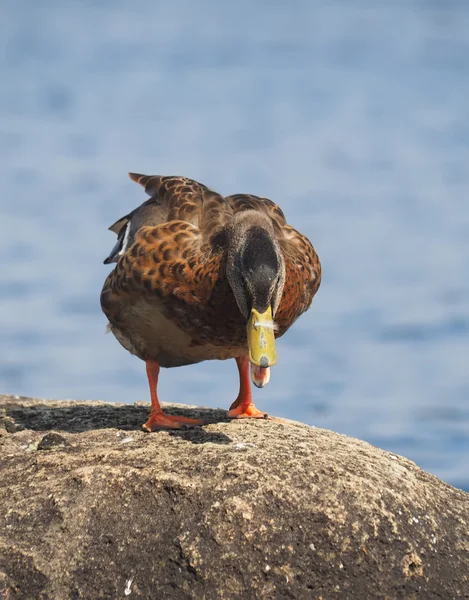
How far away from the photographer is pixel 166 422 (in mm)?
7328

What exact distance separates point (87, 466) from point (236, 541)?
127 centimetres

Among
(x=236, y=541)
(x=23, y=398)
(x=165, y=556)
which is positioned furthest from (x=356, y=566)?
(x=23, y=398)

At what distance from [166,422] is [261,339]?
4.17 ft

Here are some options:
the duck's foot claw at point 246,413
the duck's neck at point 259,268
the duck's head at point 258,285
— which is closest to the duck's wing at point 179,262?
the duck's head at point 258,285

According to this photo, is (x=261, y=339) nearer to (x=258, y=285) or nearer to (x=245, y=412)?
(x=258, y=285)

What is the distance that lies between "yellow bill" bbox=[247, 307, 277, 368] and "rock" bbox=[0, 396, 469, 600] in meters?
0.62

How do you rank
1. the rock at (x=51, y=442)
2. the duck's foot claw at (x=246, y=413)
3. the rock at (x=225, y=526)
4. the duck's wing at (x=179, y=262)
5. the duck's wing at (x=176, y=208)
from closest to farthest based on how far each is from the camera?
the rock at (x=225, y=526), the rock at (x=51, y=442), the duck's wing at (x=179, y=262), the duck's wing at (x=176, y=208), the duck's foot claw at (x=246, y=413)

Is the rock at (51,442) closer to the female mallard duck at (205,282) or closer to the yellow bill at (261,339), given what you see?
the female mallard duck at (205,282)

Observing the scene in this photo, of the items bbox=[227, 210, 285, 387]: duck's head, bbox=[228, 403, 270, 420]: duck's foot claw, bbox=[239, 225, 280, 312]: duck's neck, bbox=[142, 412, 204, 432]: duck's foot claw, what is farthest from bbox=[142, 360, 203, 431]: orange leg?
bbox=[239, 225, 280, 312]: duck's neck

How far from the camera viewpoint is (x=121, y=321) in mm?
7539

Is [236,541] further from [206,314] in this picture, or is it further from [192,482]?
[206,314]

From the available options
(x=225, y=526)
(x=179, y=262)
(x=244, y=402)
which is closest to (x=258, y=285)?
(x=179, y=262)

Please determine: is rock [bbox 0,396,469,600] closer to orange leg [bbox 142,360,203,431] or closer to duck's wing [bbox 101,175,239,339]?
orange leg [bbox 142,360,203,431]

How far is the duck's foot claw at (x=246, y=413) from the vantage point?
25.9ft
